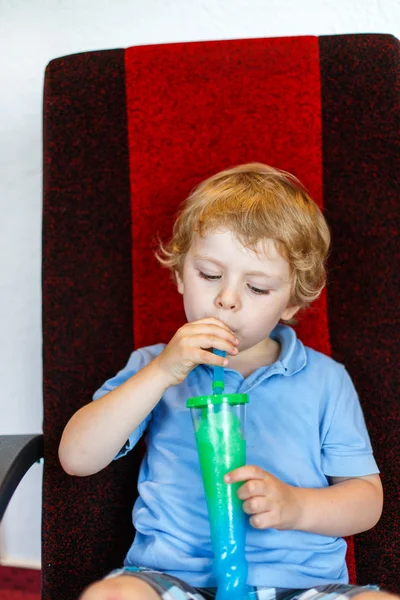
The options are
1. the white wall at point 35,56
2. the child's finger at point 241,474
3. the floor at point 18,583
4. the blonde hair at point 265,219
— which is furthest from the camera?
the floor at point 18,583

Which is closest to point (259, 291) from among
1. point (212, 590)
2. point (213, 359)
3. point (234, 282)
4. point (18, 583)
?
point (234, 282)

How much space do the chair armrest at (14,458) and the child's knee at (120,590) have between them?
176 millimetres

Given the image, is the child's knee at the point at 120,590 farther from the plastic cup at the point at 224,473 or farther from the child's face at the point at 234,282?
the child's face at the point at 234,282

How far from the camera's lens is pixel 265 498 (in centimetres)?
84

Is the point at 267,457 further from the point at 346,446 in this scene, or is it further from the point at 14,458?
the point at 14,458

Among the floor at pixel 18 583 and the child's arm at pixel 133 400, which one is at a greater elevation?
the child's arm at pixel 133 400

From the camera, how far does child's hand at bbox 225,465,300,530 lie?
805 mm

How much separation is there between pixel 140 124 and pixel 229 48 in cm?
20

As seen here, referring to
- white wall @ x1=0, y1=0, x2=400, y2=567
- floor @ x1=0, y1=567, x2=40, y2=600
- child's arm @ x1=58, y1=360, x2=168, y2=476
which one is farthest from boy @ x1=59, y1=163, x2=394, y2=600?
floor @ x1=0, y1=567, x2=40, y2=600

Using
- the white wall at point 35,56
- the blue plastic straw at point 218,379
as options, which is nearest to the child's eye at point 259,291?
the blue plastic straw at point 218,379

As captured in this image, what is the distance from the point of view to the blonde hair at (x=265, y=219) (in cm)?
100

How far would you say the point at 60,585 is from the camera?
1054 mm

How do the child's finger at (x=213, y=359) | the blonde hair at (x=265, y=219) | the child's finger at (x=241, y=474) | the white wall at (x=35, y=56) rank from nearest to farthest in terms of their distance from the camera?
the child's finger at (x=241, y=474) → the child's finger at (x=213, y=359) → the blonde hair at (x=265, y=219) → the white wall at (x=35, y=56)

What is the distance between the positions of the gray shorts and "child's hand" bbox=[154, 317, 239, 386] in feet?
0.82
